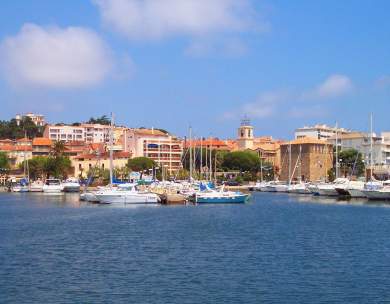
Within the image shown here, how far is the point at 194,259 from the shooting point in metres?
28.3

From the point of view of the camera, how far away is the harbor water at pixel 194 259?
2208 centimetres

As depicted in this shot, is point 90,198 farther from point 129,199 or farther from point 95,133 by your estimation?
point 95,133

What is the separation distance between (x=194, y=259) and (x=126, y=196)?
32.1 metres

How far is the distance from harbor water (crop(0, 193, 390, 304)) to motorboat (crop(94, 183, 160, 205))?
36.9 ft

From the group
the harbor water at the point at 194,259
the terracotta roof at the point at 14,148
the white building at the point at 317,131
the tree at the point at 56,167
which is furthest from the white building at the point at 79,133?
the harbor water at the point at 194,259

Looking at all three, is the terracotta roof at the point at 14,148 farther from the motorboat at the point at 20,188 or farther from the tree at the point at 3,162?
the motorboat at the point at 20,188

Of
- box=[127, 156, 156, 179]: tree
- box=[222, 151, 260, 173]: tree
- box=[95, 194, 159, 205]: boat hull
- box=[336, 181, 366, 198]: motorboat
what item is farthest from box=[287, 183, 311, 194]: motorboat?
box=[95, 194, 159, 205]: boat hull

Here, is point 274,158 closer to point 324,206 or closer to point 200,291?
point 324,206

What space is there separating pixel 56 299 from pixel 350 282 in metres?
9.42

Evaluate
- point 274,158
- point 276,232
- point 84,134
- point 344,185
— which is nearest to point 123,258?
point 276,232

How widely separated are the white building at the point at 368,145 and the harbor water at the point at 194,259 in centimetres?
→ 8532

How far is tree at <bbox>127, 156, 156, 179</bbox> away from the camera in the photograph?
11606 centimetres

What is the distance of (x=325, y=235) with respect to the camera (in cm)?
3688

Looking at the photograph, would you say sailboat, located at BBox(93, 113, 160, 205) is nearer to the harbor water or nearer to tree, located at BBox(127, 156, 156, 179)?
the harbor water
